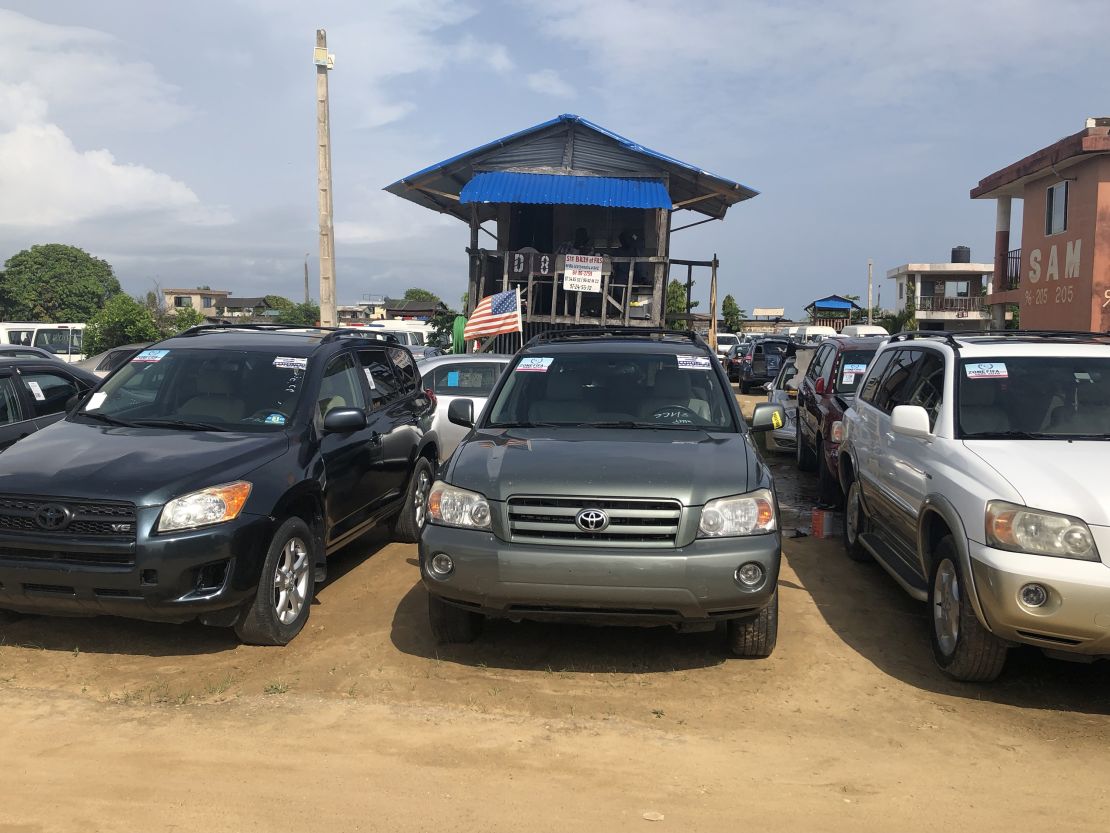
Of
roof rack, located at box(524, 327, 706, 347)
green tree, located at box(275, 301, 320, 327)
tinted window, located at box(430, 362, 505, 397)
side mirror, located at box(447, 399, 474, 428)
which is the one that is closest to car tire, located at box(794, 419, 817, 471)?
tinted window, located at box(430, 362, 505, 397)

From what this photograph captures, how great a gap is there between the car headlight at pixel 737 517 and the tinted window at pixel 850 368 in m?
5.61

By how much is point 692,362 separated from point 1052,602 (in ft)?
8.47

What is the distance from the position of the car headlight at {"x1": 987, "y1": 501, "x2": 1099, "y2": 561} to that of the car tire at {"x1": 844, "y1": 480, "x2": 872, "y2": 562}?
103 inches

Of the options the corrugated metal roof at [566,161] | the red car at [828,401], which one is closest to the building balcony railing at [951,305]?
the corrugated metal roof at [566,161]

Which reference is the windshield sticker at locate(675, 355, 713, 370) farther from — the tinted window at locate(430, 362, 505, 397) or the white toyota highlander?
the tinted window at locate(430, 362, 505, 397)

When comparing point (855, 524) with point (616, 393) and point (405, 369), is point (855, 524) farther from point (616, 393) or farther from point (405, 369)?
point (405, 369)

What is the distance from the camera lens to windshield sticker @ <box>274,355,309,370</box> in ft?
19.7

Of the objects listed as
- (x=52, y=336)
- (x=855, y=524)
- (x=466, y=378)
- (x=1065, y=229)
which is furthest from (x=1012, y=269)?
(x=52, y=336)

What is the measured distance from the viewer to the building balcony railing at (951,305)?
50.9 m

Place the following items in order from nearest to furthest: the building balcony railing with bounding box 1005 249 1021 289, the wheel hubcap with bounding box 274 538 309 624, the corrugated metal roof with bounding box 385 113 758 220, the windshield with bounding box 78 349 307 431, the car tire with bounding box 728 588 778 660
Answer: the car tire with bounding box 728 588 778 660 → the wheel hubcap with bounding box 274 538 309 624 → the windshield with bounding box 78 349 307 431 → the corrugated metal roof with bounding box 385 113 758 220 → the building balcony railing with bounding box 1005 249 1021 289

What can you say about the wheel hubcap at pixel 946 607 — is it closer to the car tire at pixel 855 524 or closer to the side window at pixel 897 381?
the side window at pixel 897 381

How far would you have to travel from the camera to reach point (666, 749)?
3840 millimetres

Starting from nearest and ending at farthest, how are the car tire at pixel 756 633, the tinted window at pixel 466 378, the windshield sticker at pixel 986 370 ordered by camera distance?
the car tire at pixel 756 633
the windshield sticker at pixel 986 370
the tinted window at pixel 466 378

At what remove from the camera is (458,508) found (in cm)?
457
